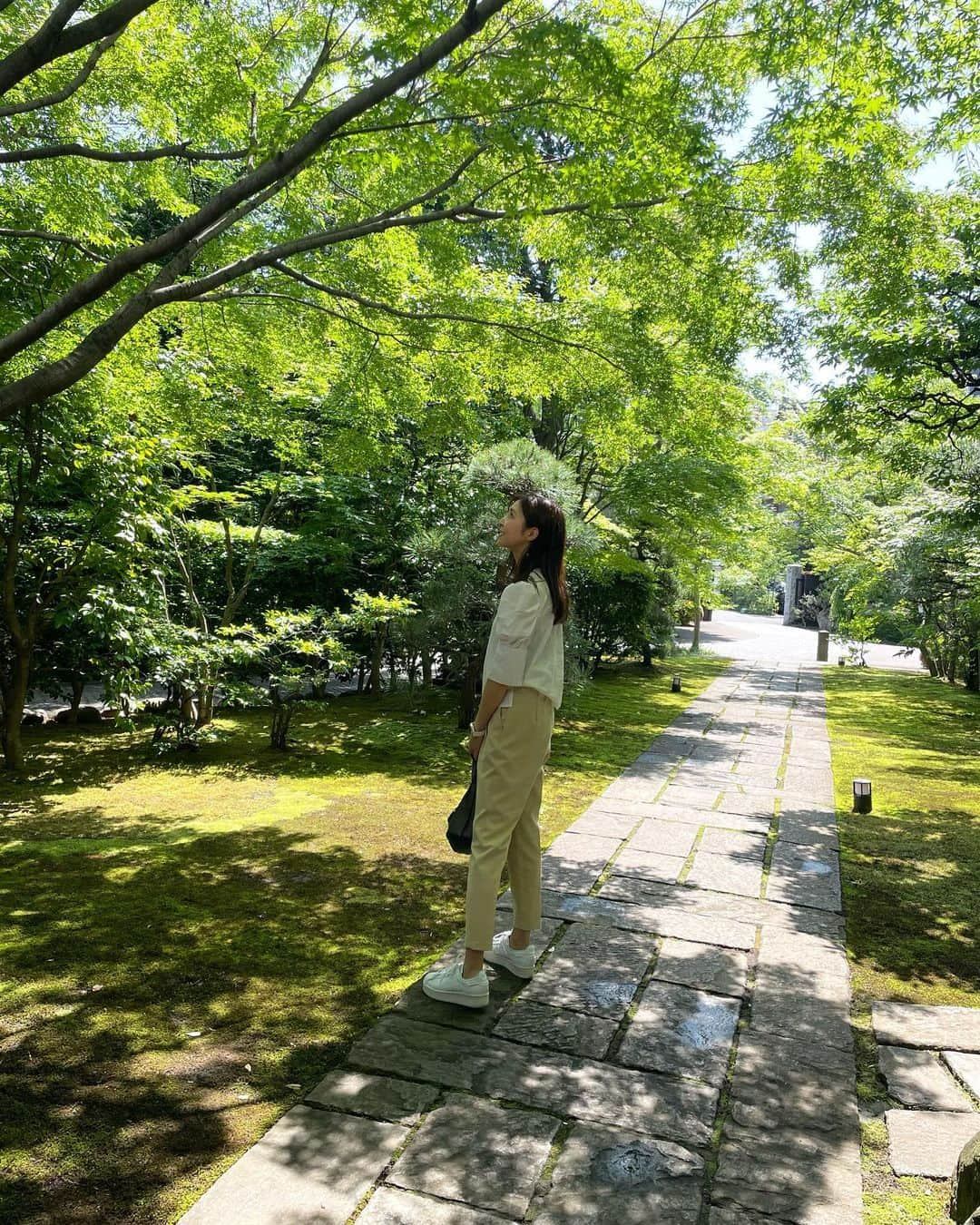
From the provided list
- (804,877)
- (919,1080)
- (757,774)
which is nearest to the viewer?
(919,1080)

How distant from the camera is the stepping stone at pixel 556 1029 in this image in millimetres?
2659

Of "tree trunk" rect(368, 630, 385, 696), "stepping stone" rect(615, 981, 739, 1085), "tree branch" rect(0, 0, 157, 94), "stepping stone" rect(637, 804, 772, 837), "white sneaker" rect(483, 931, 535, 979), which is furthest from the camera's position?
"tree trunk" rect(368, 630, 385, 696)

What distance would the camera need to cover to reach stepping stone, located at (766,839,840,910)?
4102 mm

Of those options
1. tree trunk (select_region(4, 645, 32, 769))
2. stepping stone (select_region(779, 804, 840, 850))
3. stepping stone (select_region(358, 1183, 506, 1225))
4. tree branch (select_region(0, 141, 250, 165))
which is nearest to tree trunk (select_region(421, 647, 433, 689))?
tree trunk (select_region(4, 645, 32, 769))

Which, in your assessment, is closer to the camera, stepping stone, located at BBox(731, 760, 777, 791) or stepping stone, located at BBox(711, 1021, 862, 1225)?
Result: stepping stone, located at BBox(711, 1021, 862, 1225)

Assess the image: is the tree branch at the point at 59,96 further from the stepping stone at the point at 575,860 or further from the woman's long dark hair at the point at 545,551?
the stepping stone at the point at 575,860

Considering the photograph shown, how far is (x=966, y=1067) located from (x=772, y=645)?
868 inches

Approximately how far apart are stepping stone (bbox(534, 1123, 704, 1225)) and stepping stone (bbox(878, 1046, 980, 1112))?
81cm

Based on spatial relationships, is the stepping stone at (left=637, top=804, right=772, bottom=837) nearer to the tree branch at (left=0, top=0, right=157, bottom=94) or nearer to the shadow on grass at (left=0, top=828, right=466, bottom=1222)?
the shadow on grass at (left=0, top=828, right=466, bottom=1222)

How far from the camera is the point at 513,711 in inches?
110

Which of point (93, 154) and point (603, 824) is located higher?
point (93, 154)

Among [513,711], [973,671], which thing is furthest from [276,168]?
[973,671]

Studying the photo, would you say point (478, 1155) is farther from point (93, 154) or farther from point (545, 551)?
point (93, 154)

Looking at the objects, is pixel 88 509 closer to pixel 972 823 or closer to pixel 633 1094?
pixel 633 1094
